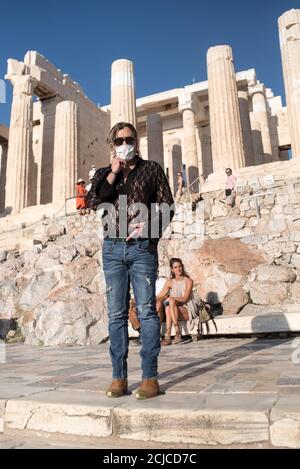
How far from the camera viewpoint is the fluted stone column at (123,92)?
20.1 m

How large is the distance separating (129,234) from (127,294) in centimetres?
45

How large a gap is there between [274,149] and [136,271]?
2597 cm

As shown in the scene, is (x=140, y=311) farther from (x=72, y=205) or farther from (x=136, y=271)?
(x=72, y=205)

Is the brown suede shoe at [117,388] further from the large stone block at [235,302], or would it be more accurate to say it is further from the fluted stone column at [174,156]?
the fluted stone column at [174,156]

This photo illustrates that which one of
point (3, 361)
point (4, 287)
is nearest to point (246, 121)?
point (4, 287)

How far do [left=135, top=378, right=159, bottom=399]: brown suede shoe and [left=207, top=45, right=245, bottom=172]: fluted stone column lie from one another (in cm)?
1500

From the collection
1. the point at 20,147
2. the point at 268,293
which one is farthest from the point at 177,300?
the point at 20,147

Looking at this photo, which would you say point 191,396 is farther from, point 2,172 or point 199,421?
point 2,172

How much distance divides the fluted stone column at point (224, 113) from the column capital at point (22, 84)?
33.2ft

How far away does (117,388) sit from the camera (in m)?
2.59

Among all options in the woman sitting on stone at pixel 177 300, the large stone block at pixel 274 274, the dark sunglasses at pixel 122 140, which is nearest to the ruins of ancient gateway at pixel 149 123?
the large stone block at pixel 274 274

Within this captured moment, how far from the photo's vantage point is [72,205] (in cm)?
1811

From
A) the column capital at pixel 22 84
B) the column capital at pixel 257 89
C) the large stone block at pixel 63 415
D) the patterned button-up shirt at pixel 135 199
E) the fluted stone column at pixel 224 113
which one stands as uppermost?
the column capital at pixel 257 89

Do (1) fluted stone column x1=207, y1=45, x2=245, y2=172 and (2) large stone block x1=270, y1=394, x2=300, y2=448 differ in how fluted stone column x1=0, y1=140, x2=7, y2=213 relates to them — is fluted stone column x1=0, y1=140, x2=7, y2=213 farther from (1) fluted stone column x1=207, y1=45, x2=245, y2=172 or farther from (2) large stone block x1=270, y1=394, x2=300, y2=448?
(2) large stone block x1=270, y1=394, x2=300, y2=448
